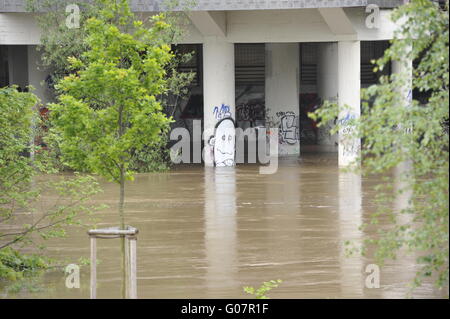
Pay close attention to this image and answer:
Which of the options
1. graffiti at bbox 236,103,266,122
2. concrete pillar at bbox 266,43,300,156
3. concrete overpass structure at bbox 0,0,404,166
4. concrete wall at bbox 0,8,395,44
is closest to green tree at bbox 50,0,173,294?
concrete overpass structure at bbox 0,0,404,166

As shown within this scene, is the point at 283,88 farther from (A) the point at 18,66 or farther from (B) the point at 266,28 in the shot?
(A) the point at 18,66

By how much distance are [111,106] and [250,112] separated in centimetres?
3560

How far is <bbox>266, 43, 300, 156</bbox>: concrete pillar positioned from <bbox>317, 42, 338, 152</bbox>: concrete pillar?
2069 mm

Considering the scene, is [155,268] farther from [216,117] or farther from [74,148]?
[216,117]

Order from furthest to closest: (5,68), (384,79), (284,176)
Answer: (5,68) < (284,176) < (384,79)

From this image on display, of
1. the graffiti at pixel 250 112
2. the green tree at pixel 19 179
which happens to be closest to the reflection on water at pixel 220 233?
the green tree at pixel 19 179

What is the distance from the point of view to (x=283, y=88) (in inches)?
1597

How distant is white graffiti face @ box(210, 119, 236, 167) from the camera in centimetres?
3528

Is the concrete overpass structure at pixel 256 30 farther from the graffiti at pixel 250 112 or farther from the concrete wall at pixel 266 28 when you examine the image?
the graffiti at pixel 250 112

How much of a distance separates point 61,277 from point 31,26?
68.2 ft

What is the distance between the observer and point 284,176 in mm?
31391

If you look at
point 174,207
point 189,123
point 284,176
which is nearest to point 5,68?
point 189,123

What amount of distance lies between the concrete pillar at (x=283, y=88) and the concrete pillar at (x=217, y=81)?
5318 millimetres

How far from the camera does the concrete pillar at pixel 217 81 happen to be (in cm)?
3462
